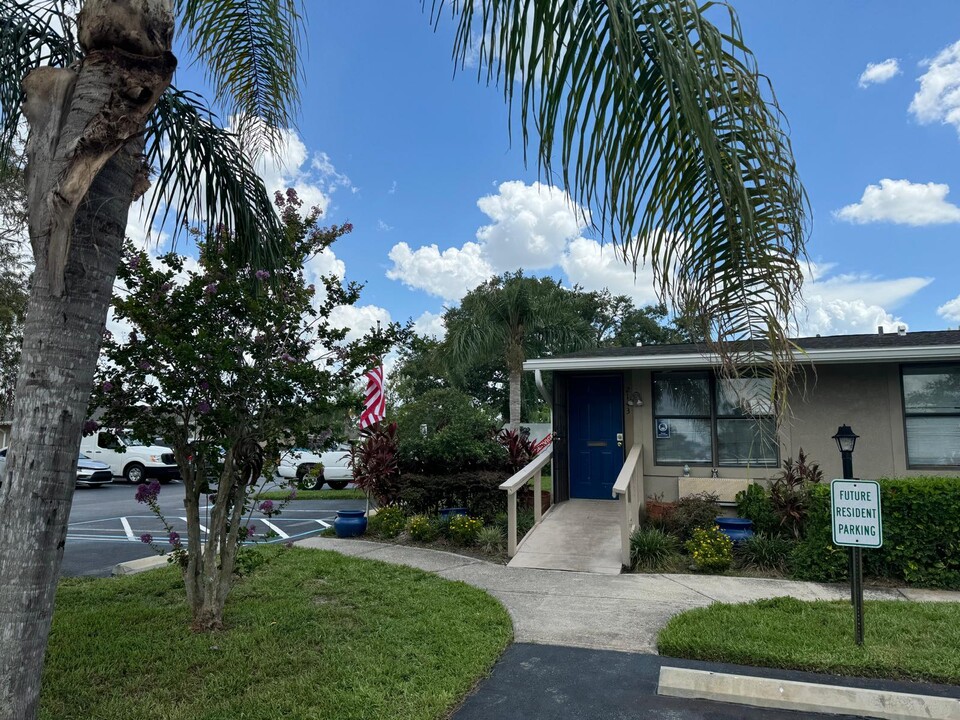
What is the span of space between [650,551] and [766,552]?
133 cm

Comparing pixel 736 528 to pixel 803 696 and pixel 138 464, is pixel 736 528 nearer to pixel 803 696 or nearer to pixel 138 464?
pixel 803 696

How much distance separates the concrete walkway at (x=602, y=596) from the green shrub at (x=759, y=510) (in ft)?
4.15

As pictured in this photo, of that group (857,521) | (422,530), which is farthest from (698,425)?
(857,521)

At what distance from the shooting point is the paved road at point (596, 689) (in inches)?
139

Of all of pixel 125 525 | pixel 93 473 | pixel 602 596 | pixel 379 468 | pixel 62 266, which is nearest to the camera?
pixel 62 266

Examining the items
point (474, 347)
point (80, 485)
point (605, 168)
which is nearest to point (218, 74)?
point (605, 168)

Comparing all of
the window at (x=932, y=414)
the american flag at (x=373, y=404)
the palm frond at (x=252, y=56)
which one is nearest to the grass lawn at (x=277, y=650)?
the palm frond at (x=252, y=56)

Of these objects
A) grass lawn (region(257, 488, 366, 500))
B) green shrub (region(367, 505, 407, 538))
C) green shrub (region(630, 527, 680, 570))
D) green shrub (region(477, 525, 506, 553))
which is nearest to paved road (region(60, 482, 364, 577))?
grass lawn (region(257, 488, 366, 500))

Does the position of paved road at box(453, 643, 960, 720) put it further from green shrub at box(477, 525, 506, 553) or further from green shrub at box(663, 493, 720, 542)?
green shrub at box(663, 493, 720, 542)

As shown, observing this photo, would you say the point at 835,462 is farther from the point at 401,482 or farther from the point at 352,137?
the point at 352,137

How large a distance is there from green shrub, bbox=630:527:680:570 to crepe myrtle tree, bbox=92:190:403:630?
13.5 feet

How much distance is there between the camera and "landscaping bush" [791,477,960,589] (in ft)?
20.3

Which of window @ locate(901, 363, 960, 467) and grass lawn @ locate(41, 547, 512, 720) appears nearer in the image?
grass lawn @ locate(41, 547, 512, 720)

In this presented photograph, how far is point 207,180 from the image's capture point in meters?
4.93
